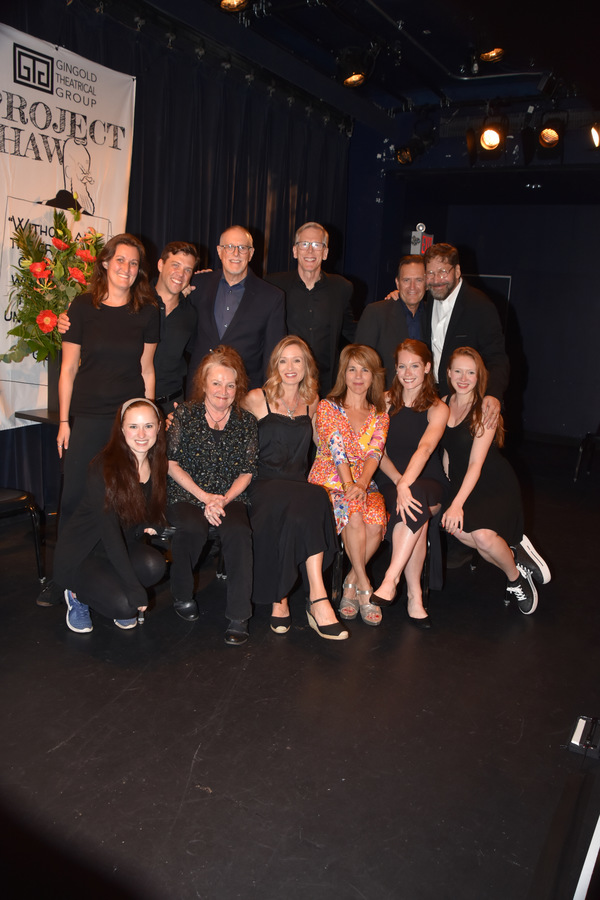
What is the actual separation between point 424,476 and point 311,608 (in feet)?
2.85

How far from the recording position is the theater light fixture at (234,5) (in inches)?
178

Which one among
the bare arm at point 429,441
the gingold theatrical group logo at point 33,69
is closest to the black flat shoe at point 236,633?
the bare arm at point 429,441

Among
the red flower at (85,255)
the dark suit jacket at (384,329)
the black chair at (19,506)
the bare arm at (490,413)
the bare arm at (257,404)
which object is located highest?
the red flower at (85,255)

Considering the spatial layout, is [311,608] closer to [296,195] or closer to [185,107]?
[185,107]

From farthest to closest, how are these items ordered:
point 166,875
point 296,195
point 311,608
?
point 296,195 → point 311,608 → point 166,875

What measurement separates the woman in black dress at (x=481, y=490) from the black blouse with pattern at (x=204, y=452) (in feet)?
3.37

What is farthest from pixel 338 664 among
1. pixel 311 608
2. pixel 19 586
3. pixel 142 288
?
pixel 142 288

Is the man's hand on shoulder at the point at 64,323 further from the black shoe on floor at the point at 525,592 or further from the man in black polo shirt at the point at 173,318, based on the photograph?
the black shoe on floor at the point at 525,592

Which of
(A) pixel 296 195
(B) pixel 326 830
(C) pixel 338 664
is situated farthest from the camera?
(A) pixel 296 195

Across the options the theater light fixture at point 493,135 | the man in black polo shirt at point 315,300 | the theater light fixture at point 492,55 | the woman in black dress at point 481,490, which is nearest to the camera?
the woman in black dress at point 481,490

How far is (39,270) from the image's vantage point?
11.8 feet

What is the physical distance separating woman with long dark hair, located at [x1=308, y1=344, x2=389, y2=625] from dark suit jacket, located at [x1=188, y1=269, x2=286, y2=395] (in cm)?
44

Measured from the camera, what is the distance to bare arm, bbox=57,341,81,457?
129 inches

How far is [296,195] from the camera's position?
625cm
